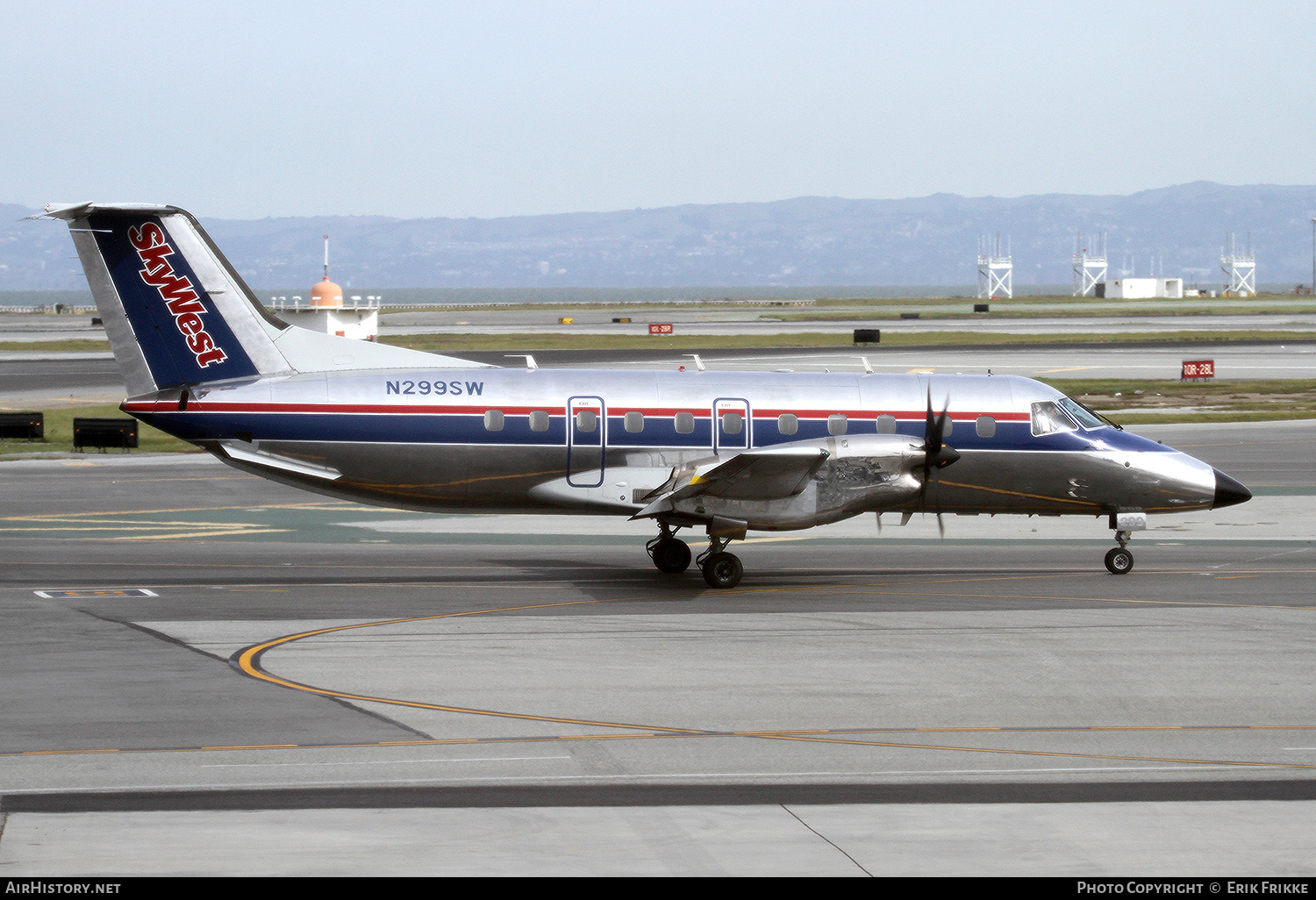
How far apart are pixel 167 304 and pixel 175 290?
0.26 m

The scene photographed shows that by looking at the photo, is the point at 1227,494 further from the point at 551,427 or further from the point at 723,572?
the point at 551,427

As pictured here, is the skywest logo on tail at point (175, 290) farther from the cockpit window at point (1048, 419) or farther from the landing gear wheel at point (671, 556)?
the cockpit window at point (1048, 419)

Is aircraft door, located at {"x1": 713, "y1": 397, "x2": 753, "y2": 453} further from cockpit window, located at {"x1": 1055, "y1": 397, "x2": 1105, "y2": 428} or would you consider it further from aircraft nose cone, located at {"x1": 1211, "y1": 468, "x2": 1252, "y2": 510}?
aircraft nose cone, located at {"x1": 1211, "y1": 468, "x2": 1252, "y2": 510}

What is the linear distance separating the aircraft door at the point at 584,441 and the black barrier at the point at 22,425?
2777 centimetres

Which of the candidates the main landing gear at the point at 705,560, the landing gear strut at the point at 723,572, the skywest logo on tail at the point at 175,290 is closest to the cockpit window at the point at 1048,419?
the main landing gear at the point at 705,560

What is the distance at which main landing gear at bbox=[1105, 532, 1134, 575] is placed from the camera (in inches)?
942

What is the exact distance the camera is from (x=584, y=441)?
74.3 feet

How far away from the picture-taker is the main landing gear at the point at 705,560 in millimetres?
22297

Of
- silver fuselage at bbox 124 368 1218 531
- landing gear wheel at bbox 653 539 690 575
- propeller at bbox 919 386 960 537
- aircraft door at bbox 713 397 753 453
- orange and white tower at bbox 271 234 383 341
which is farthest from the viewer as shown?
orange and white tower at bbox 271 234 383 341

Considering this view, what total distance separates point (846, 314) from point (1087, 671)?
14337 cm

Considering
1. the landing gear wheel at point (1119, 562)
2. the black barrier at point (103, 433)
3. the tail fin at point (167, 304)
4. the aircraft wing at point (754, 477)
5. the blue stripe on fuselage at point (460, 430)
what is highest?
the tail fin at point (167, 304)

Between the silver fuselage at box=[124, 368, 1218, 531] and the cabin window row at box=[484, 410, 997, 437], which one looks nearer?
the silver fuselage at box=[124, 368, 1218, 531]

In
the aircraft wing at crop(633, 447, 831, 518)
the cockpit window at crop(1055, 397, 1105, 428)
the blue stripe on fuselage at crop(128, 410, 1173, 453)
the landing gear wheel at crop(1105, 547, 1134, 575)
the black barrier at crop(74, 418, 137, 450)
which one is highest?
the cockpit window at crop(1055, 397, 1105, 428)

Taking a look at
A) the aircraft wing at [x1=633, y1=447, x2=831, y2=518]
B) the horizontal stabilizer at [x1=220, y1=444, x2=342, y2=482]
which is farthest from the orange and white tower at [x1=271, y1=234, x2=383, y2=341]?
the aircraft wing at [x1=633, y1=447, x2=831, y2=518]
